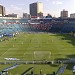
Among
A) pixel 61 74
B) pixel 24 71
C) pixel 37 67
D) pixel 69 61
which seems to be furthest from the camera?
pixel 69 61

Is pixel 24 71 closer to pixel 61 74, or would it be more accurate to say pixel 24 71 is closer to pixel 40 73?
pixel 40 73

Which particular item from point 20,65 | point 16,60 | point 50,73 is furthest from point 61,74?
point 16,60

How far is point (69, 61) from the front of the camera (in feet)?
185

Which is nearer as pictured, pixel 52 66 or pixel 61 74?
pixel 61 74

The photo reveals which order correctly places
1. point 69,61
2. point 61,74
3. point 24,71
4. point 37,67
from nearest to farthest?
point 61,74 < point 24,71 < point 37,67 < point 69,61

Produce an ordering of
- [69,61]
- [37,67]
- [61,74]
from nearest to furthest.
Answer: [61,74] < [37,67] < [69,61]

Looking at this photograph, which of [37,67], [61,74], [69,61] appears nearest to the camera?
[61,74]

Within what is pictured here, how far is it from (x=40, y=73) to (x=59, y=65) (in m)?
8.34

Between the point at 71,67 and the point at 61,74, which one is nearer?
the point at 61,74

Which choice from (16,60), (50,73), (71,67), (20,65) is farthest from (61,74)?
(16,60)

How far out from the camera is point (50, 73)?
151 feet

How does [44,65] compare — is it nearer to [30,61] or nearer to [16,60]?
[30,61]

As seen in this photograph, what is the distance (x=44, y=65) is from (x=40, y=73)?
26.1ft

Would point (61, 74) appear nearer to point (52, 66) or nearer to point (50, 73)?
point (50, 73)
